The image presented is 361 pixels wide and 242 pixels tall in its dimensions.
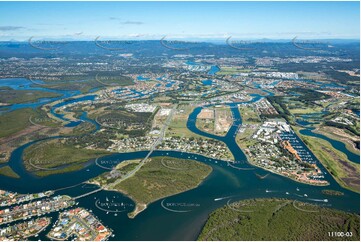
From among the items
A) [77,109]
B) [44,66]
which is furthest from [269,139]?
[44,66]

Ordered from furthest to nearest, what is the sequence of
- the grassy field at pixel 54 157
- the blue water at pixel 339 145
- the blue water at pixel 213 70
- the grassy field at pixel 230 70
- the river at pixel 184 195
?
the blue water at pixel 213 70
the grassy field at pixel 230 70
the blue water at pixel 339 145
the grassy field at pixel 54 157
the river at pixel 184 195

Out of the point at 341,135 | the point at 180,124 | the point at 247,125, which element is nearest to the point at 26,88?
the point at 180,124

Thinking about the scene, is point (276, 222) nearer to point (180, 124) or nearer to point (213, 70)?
point (180, 124)

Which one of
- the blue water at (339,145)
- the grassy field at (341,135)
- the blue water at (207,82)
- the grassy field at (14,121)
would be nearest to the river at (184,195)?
the blue water at (339,145)

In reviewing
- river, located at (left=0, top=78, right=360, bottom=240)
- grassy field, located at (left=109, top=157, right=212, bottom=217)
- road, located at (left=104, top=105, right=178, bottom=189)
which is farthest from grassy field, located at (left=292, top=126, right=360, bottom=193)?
road, located at (left=104, top=105, right=178, bottom=189)

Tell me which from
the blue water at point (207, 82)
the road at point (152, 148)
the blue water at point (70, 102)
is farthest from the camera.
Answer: the blue water at point (207, 82)

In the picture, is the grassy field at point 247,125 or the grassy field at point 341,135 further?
the grassy field at point 247,125

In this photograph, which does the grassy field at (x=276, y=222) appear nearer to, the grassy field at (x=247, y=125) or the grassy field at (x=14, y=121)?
the grassy field at (x=247, y=125)
